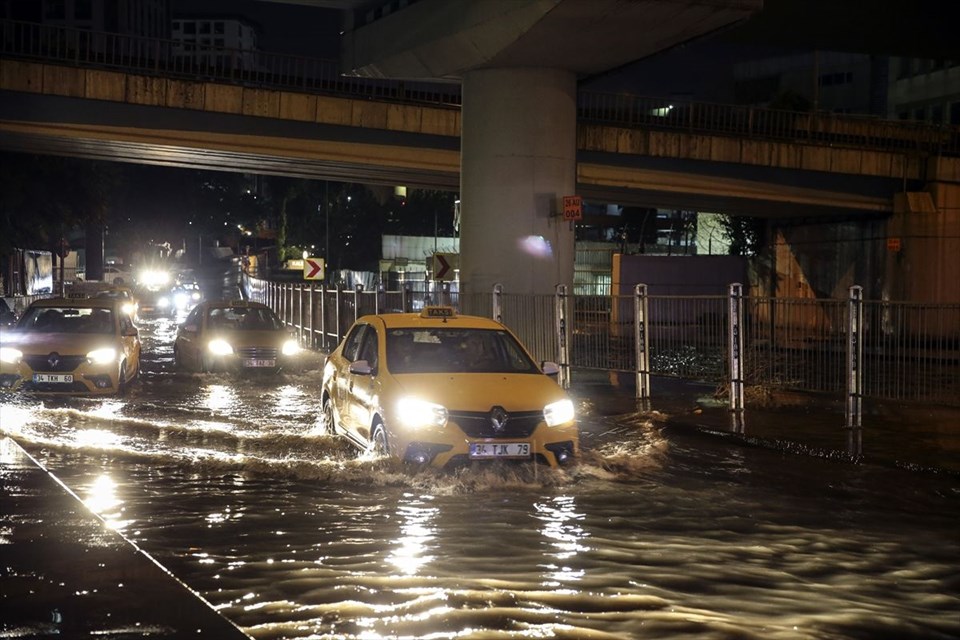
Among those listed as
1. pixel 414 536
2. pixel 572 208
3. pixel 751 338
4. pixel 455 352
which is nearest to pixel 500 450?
pixel 455 352

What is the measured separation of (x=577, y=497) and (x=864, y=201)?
3441 centimetres

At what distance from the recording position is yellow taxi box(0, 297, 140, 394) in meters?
18.5

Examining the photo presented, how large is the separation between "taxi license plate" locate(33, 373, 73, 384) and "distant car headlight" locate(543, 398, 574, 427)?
9.82 m

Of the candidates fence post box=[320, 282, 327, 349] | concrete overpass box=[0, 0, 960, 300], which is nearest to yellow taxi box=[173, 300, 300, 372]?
concrete overpass box=[0, 0, 960, 300]

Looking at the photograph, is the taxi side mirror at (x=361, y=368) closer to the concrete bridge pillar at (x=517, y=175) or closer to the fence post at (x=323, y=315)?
the concrete bridge pillar at (x=517, y=175)

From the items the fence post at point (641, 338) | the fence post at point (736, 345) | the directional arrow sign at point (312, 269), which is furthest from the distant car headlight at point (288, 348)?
the directional arrow sign at point (312, 269)

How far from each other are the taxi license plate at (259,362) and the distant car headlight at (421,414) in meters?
13.6

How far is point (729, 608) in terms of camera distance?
22.2 ft

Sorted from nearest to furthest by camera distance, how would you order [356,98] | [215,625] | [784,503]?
1. [215,625]
2. [784,503]
3. [356,98]

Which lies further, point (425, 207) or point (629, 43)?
point (425, 207)

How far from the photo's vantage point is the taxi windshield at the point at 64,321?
66.0 ft

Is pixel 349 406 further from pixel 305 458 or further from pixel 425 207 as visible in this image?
pixel 425 207

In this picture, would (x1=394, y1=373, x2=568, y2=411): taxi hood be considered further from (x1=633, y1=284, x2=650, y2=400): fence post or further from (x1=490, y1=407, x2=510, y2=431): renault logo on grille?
(x1=633, y1=284, x2=650, y2=400): fence post

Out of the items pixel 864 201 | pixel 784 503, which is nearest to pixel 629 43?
pixel 784 503
